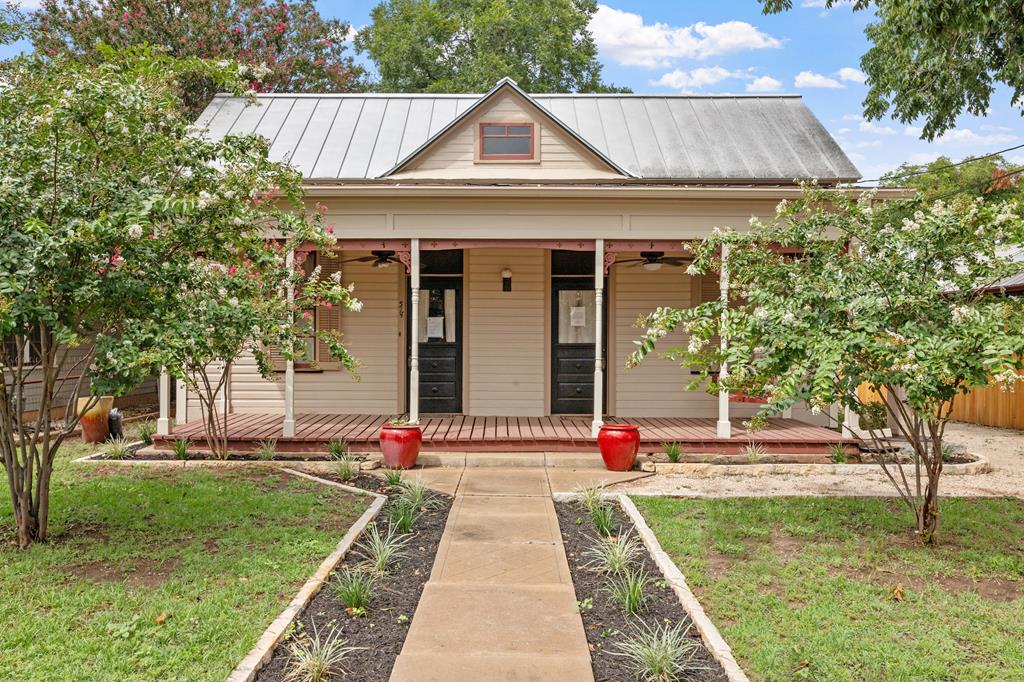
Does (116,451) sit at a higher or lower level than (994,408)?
lower

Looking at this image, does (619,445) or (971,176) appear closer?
(619,445)

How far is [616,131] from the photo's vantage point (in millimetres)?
11547

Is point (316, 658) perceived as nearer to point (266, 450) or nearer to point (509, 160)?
point (266, 450)

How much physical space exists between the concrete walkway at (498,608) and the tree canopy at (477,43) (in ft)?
66.8

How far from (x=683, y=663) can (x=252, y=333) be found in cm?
369

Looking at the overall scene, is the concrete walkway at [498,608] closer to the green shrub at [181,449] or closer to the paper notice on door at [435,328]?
the green shrub at [181,449]

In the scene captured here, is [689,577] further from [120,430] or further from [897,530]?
[120,430]

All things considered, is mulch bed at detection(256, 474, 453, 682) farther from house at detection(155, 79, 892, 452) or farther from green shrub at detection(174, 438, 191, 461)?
house at detection(155, 79, 892, 452)

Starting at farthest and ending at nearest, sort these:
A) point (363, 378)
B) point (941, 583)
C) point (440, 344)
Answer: point (440, 344), point (363, 378), point (941, 583)

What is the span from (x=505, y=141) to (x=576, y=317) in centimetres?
286

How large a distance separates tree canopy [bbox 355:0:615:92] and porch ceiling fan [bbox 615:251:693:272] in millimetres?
14868

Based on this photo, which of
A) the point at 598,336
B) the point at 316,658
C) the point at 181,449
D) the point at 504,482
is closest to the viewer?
the point at 316,658

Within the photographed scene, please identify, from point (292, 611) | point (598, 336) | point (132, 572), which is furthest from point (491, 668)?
point (598, 336)

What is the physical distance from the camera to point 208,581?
434 centimetres
